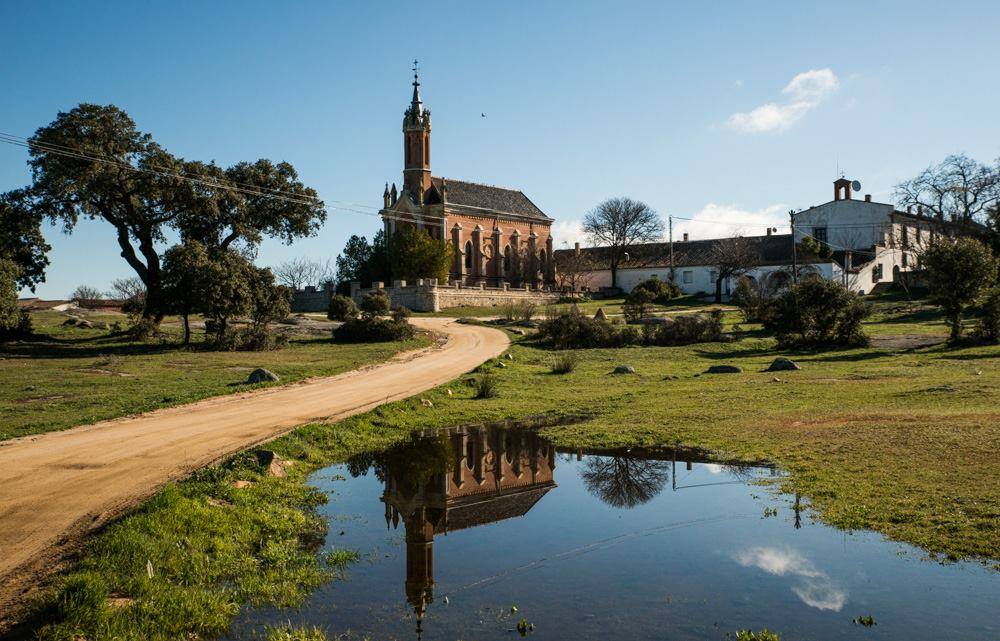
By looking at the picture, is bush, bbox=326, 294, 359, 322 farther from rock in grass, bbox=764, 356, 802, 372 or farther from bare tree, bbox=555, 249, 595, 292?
bare tree, bbox=555, 249, 595, 292

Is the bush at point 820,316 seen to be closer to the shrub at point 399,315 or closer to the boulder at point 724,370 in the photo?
the boulder at point 724,370

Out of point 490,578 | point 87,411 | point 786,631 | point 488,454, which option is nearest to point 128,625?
point 490,578

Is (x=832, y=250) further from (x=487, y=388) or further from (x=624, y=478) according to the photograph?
(x=624, y=478)

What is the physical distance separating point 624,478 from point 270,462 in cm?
605

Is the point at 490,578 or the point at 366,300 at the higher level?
the point at 366,300

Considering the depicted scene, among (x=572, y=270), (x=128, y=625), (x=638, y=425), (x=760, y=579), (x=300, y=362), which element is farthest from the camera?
(x=572, y=270)

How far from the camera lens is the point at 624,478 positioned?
13.3 meters

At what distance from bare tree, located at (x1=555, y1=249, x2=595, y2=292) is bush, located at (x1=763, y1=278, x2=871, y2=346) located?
4769cm

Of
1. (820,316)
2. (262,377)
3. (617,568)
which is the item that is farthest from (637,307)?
(617,568)

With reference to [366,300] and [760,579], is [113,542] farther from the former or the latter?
[366,300]

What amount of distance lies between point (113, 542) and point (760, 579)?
708cm

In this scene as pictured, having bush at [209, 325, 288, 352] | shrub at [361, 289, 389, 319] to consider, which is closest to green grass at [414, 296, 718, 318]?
shrub at [361, 289, 389, 319]

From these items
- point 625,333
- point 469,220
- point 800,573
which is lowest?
point 800,573

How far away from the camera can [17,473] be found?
11859 mm
